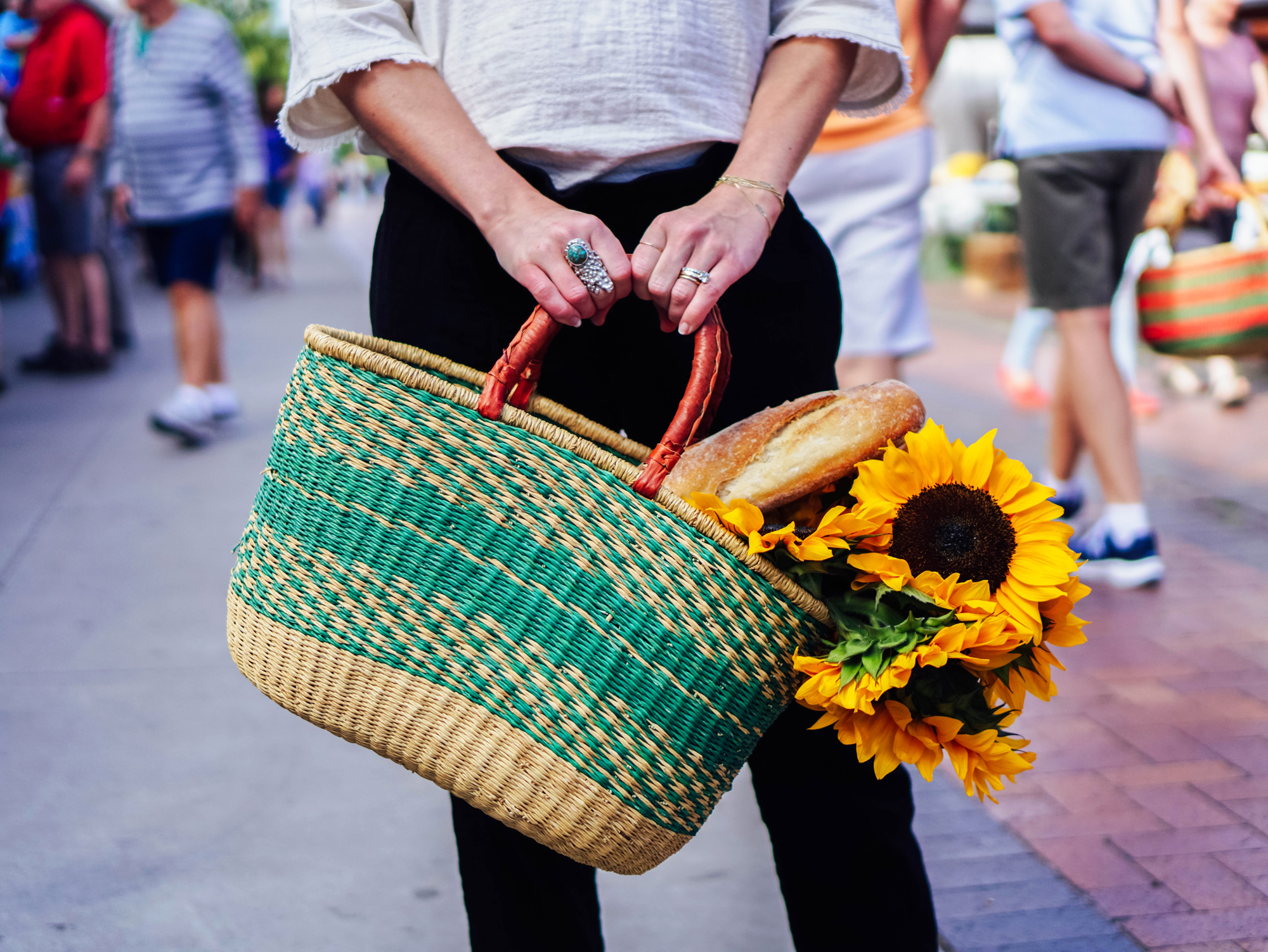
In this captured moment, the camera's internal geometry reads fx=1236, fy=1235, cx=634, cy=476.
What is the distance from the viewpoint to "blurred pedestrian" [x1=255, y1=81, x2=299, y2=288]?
13203 millimetres

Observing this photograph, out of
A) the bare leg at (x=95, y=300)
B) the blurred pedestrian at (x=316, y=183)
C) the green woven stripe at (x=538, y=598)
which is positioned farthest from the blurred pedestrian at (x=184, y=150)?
the blurred pedestrian at (x=316, y=183)

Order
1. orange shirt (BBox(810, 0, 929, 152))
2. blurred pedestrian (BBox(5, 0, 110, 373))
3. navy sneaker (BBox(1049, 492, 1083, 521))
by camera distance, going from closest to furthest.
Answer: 1. orange shirt (BBox(810, 0, 929, 152))
2. navy sneaker (BBox(1049, 492, 1083, 521))
3. blurred pedestrian (BBox(5, 0, 110, 373))

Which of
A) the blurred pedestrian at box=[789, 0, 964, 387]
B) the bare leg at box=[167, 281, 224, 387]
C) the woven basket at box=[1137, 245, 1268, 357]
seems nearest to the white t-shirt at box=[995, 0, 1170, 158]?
the blurred pedestrian at box=[789, 0, 964, 387]

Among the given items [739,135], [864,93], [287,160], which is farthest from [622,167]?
[287,160]

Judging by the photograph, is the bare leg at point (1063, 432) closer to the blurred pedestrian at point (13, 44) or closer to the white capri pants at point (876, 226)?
the white capri pants at point (876, 226)

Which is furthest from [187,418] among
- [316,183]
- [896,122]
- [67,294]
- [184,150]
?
[316,183]

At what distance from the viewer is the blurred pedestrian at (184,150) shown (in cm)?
544

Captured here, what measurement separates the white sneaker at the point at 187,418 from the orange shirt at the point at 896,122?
3.35 metres

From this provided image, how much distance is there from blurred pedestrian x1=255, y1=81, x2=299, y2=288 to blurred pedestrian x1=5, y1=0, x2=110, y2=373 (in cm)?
561

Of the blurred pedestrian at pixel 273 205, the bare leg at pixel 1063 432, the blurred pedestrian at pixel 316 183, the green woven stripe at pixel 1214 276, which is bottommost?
the blurred pedestrian at pixel 316 183

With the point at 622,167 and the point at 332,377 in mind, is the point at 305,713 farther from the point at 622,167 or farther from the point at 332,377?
the point at 622,167

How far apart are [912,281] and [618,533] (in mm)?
2352

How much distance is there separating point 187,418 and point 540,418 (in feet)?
15.0

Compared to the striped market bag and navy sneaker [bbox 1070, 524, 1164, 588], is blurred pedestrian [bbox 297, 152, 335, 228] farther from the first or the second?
navy sneaker [bbox 1070, 524, 1164, 588]
